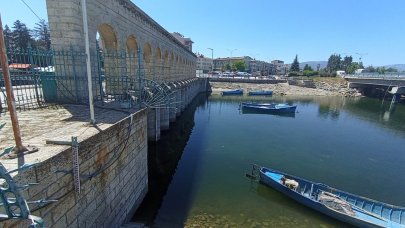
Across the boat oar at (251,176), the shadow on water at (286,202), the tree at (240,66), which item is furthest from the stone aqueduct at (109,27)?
the tree at (240,66)

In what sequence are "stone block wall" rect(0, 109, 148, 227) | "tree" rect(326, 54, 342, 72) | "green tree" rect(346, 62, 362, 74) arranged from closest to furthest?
"stone block wall" rect(0, 109, 148, 227), "green tree" rect(346, 62, 362, 74), "tree" rect(326, 54, 342, 72)

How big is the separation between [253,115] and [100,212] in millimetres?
31474

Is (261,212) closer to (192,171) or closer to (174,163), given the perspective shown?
(192,171)

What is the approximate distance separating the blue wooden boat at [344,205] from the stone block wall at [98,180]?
26.6ft

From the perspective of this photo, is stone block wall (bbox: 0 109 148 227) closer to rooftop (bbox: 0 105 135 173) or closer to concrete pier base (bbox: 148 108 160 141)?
rooftop (bbox: 0 105 135 173)

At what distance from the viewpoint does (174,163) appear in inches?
673

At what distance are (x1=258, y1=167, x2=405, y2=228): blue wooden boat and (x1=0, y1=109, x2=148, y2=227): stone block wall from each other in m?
Result: 8.10

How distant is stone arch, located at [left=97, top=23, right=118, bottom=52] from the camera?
1367 centimetres

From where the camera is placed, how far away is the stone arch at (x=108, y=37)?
13670mm

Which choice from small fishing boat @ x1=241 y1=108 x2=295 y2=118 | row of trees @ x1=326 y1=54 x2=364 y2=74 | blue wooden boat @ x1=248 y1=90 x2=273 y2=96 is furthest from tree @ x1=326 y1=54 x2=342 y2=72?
small fishing boat @ x1=241 y1=108 x2=295 y2=118

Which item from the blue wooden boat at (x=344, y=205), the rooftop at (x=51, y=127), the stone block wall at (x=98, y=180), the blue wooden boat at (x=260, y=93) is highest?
the rooftop at (x=51, y=127)

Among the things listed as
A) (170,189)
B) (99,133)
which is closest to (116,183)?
(99,133)

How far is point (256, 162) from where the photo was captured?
17.9 metres

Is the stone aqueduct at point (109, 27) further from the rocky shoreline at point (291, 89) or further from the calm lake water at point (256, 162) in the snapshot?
the rocky shoreline at point (291, 89)
